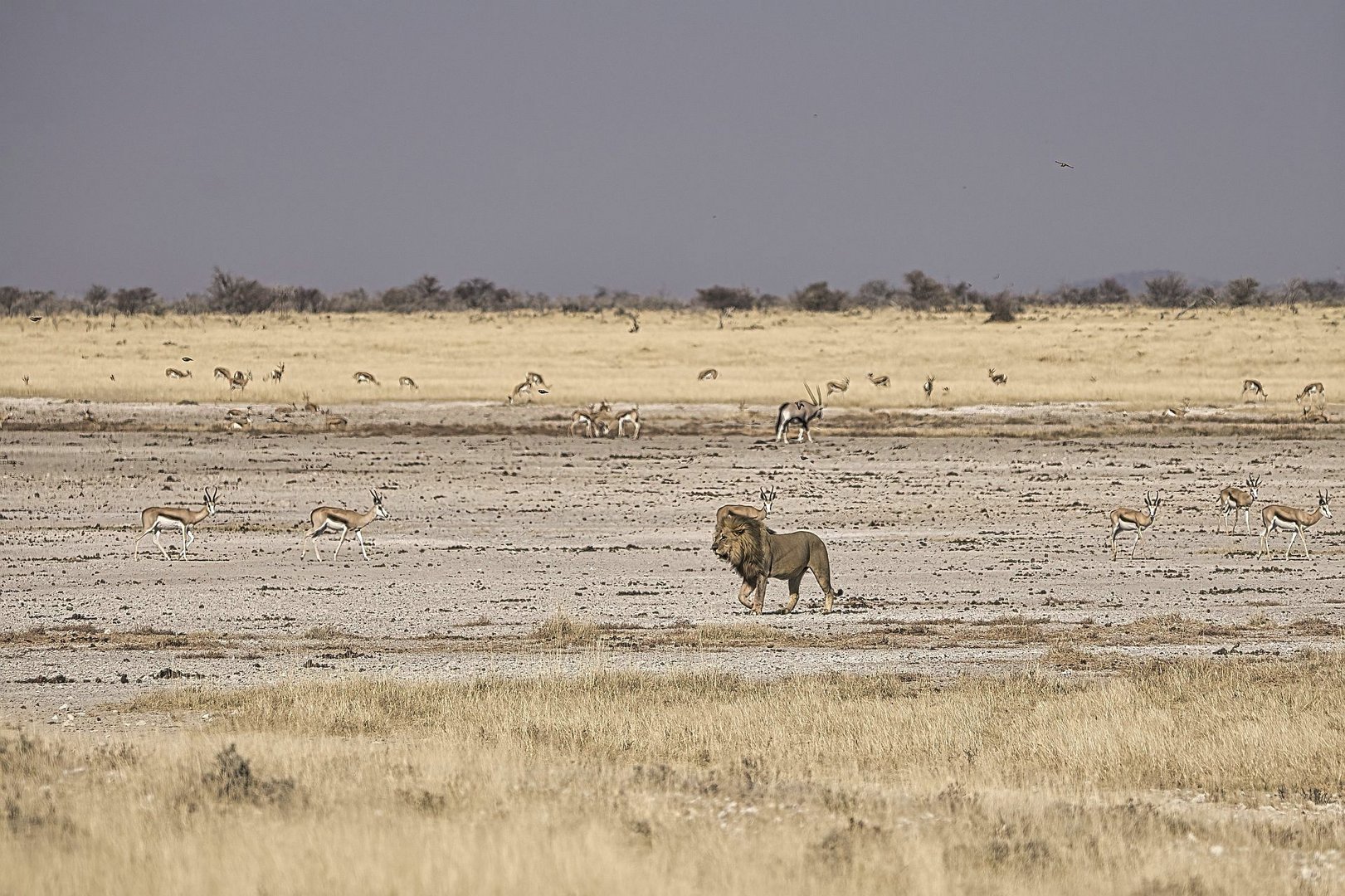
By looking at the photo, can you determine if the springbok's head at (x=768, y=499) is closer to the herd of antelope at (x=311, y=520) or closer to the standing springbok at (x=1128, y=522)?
the standing springbok at (x=1128, y=522)

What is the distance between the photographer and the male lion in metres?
17.3

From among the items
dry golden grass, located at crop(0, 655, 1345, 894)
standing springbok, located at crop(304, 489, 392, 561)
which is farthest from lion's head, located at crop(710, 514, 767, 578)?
standing springbok, located at crop(304, 489, 392, 561)

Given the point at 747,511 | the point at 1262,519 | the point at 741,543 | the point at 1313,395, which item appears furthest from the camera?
the point at 1313,395

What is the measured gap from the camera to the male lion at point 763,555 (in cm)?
1734

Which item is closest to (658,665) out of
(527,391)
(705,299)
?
(527,391)

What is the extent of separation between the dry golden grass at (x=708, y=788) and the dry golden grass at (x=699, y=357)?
111 feet

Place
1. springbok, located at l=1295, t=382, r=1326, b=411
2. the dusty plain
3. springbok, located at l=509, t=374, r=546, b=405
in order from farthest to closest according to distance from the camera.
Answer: springbok, located at l=509, t=374, r=546, b=405, springbok, located at l=1295, t=382, r=1326, b=411, the dusty plain

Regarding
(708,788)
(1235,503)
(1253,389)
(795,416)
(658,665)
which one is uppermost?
(708,788)

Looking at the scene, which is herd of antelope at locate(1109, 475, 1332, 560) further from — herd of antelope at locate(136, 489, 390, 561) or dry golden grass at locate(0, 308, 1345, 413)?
dry golden grass at locate(0, 308, 1345, 413)

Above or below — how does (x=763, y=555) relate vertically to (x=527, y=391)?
above

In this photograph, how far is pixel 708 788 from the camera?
912 centimetres

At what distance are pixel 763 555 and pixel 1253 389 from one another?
34.4 metres

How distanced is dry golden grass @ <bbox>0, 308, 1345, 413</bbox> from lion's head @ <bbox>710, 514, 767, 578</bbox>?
28.6 meters

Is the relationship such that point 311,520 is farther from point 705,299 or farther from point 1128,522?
point 705,299
